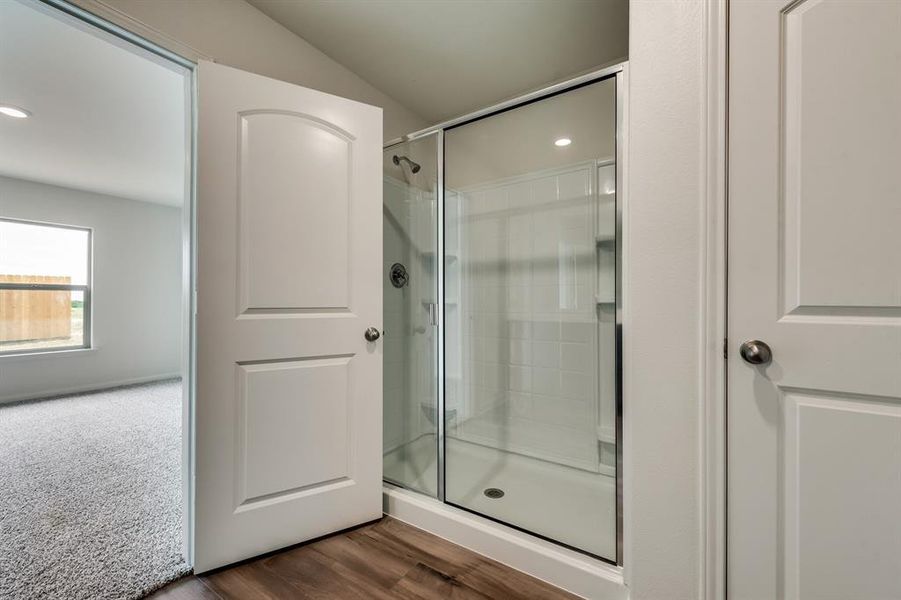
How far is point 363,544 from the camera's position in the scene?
1.59 meters

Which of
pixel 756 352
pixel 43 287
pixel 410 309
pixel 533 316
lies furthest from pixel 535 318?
pixel 43 287

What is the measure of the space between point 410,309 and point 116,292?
4.69 meters

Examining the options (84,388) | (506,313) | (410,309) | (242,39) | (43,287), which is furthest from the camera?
(84,388)

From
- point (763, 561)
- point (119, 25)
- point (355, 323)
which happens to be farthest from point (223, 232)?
point (763, 561)

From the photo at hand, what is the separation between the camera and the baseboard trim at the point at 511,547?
1.29 m

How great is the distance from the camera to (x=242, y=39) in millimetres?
1693

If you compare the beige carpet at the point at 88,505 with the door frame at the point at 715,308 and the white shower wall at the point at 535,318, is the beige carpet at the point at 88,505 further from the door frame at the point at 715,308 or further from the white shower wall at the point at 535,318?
the door frame at the point at 715,308

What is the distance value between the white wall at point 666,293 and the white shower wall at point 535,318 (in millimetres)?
685

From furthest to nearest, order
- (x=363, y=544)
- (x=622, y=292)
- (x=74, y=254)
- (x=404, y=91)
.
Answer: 1. (x=74, y=254)
2. (x=404, y=91)
3. (x=363, y=544)
4. (x=622, y=292)

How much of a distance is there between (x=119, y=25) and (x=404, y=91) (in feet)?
4.94

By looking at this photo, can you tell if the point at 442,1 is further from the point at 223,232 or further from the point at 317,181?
the point at 223,232

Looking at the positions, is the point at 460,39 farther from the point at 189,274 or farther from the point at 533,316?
the point at 189,274

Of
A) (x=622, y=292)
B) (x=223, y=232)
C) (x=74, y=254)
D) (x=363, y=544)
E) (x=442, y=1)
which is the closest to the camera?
(x=622, y=292)

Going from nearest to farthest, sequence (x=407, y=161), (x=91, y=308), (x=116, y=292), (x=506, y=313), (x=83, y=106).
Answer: (x=407, y=161) < (x=506, y=313) < (x=83, y=106) < (x=91, y=308) < (x=116, y=292)
